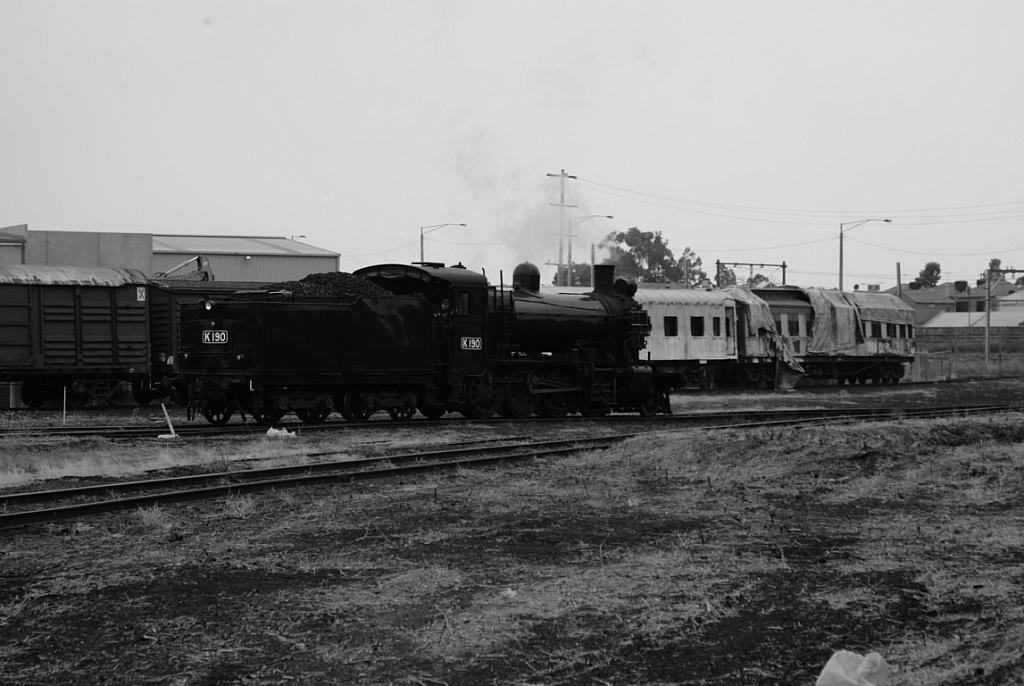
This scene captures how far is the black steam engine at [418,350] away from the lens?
58.0ft

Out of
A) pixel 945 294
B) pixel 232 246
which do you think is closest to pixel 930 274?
pixel 945 294

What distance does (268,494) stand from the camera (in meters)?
10.9

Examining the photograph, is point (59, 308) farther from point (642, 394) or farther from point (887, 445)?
point (887, 445)

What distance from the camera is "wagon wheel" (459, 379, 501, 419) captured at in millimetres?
20072

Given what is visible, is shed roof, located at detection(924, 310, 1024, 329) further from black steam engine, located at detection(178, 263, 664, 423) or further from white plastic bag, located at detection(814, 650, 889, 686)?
white plastic bag, located at detection(814, 650, 889, 686)

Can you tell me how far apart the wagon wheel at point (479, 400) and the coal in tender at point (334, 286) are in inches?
104

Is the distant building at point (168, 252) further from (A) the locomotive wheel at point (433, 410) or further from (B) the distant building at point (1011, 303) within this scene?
(B) the distant building at point (1011, 303)

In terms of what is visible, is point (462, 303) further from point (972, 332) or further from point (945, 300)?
point (945, 300)

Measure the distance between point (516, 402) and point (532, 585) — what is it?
1401 centimetres

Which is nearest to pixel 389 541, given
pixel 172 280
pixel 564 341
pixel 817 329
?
pixel 564 341

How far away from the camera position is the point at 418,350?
743 inches

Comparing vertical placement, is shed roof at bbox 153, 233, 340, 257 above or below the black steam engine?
above

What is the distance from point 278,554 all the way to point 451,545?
1.36 m

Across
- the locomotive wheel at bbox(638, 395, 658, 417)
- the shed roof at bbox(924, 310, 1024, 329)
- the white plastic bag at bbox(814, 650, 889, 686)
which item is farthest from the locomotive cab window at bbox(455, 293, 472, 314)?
the shed roof at bbox(924, 310, 1024, 329)
